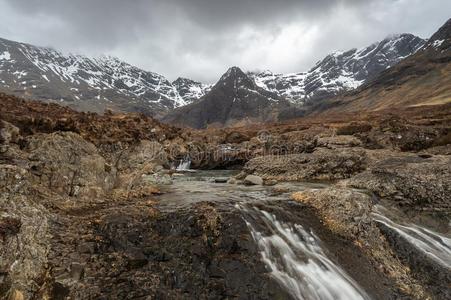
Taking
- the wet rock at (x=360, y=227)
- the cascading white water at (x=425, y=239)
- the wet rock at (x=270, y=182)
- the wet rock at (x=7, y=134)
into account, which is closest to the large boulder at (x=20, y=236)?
the wet rock at (x=7, y=134)

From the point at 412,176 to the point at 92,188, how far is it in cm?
1710

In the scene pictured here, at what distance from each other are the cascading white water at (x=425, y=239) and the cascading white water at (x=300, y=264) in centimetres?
429

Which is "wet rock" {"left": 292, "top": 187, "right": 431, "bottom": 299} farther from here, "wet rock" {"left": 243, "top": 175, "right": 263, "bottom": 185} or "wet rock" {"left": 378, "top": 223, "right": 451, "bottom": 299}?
"wet rock" {"left": 243, "top": 175, "right": 263, "bottom": 185}

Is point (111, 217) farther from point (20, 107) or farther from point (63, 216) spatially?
point (20, 107)

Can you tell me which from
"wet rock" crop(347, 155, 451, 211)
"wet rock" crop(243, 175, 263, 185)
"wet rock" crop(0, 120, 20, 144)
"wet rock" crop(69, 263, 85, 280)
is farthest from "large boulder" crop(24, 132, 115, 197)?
"wet rock" crop(347, 155, 451, 211)

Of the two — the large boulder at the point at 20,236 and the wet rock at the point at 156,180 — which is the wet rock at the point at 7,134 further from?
the wet rock at the point at 156,180

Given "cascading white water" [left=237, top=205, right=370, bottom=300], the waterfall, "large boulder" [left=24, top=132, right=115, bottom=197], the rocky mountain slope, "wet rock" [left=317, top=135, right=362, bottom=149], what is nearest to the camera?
"cascading white water" [left=237, top=205, right=370, bottom=300]

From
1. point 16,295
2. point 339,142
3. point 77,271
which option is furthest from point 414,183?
point 339,142

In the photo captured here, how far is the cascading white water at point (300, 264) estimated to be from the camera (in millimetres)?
9947

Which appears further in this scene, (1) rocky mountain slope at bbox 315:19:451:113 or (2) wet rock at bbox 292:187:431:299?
(1) rocky mountain slope at bbox 315:19:451:113

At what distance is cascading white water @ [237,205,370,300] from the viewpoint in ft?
32.6

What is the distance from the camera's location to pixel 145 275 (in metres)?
8.77

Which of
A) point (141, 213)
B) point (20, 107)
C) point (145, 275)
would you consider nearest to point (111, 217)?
point (141, 213)

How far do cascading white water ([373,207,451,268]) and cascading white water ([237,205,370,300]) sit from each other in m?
4.29
